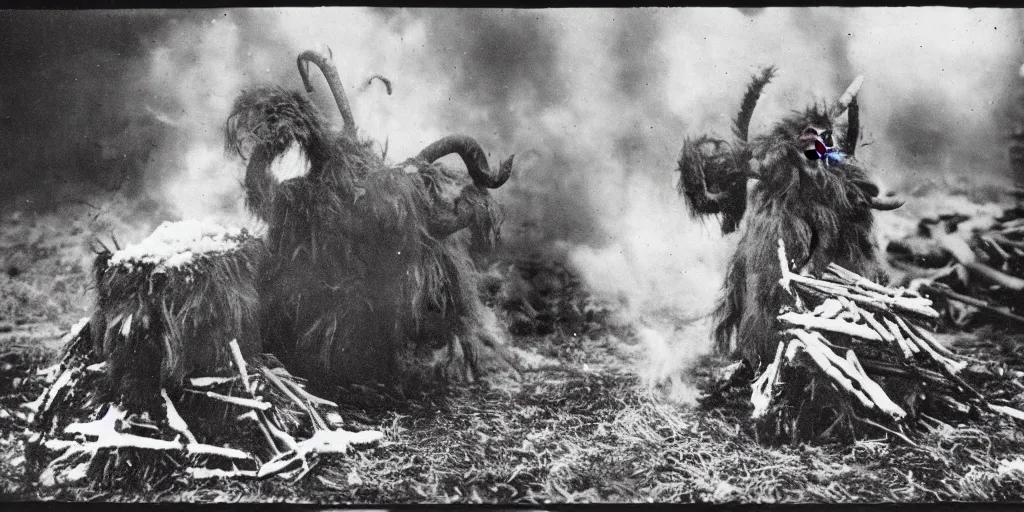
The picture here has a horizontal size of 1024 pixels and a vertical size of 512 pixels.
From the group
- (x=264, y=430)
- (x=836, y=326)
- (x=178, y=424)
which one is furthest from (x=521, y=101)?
(x=178, y=424)

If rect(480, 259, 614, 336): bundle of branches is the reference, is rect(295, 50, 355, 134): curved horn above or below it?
above

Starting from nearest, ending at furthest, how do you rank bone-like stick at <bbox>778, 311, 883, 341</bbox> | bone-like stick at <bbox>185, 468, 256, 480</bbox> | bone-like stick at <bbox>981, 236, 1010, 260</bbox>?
bone-like stick at <bbox>185, 468, 256, 480</bbox>
bone-like stick at <bbox>778, 311, 883, 341</bbox>
bone-like stick at <bbox>981, 236, 1010, 260</bbox>

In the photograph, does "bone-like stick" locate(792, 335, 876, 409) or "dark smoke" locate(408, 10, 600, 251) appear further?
"dark smoke" locate(408, 10, 600, 251)

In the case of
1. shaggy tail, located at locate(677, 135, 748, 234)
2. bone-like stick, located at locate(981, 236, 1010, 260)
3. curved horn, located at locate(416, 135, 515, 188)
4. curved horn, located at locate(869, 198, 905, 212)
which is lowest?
bone-like stick, located at locate(981, 236, 1010, 260)

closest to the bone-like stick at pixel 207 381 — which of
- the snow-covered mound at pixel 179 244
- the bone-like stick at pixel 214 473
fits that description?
the bone-like stick at pixel 214 473

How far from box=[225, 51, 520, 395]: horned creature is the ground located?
0.17 metres

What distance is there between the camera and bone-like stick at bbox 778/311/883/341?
11.0 ft

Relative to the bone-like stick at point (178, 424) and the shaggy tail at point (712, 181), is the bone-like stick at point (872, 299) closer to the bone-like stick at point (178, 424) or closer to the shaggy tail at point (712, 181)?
the shaggy tail at point (712, 181)

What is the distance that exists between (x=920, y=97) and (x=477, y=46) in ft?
6.92

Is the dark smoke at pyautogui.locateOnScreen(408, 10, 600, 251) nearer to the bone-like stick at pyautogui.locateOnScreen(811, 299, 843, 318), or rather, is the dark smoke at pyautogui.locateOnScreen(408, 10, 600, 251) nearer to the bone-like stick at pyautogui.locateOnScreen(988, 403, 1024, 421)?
the bone-like stick at pyautogui.locateOnScreen(811, 299, 843, 318)

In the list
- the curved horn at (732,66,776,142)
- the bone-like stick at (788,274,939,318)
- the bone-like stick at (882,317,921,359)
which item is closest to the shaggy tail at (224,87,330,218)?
the curved horn at (732,66,776,142)

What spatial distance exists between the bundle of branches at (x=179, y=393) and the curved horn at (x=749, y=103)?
220 cm

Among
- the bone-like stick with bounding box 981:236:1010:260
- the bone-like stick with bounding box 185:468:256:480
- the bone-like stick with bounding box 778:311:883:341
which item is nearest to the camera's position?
the bone-like stick with bounding box 185:468:256:480

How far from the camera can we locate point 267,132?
3.39 metres
